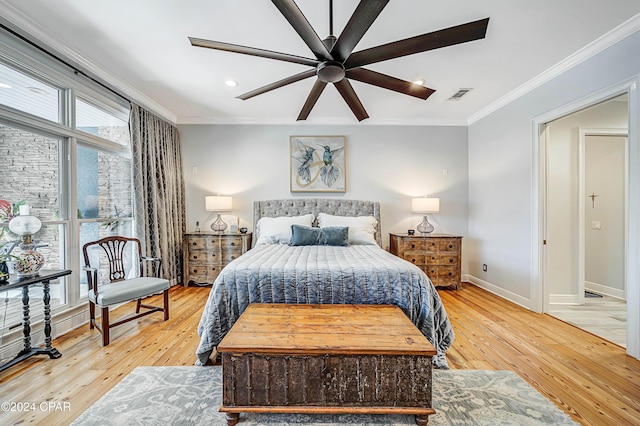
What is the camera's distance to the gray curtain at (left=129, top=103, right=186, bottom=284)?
3.38m

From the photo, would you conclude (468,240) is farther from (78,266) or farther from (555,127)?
(78,266)

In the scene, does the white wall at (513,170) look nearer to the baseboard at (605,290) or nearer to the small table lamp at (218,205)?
the baseboard at (605,290)

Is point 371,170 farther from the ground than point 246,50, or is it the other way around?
point 246,50

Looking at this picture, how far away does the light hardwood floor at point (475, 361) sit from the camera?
Answer: 5.23 feet

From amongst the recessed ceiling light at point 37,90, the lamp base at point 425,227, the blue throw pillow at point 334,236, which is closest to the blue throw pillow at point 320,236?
the blue throw pillow at point 334,236

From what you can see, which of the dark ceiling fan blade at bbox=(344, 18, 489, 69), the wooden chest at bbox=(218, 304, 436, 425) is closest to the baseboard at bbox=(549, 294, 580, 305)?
the wooden chest at bbox=(218, 304, 436, 425)

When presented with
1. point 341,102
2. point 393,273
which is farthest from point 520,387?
point 341,102

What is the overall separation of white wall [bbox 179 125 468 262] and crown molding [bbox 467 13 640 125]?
39.9 inches

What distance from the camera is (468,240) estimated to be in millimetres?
4371

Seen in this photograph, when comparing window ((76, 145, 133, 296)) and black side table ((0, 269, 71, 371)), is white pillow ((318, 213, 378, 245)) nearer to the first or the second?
window ((76, 145, 133, 296))

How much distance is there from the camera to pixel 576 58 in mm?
2539

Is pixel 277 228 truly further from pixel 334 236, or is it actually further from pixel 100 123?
pixel 100 123

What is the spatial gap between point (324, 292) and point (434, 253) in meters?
2.54

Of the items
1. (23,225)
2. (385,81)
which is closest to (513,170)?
(385,81)
